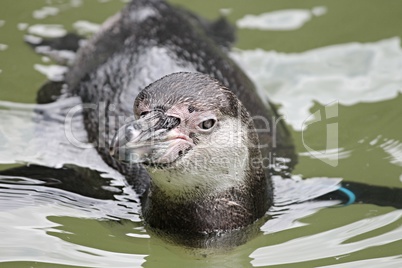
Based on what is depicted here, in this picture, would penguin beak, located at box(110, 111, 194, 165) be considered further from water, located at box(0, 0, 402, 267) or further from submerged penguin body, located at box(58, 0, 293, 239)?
water, located at box(0, 0, 402, 267)

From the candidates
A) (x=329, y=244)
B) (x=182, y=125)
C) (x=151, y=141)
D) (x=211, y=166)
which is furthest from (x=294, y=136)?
(x=151, y=141)

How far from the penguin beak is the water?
810 millimetres

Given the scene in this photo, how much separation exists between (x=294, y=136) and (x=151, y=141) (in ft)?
8.33

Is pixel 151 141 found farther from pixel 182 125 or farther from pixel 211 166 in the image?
pixel 211 166

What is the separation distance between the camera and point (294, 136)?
265 inches

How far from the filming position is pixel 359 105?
23.6 feet

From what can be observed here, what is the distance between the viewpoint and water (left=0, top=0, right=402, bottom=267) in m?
5.01

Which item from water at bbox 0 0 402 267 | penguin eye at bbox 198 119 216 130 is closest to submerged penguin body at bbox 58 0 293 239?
penguin eye at bbox 198 119 216 130

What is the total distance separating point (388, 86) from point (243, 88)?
187 cm

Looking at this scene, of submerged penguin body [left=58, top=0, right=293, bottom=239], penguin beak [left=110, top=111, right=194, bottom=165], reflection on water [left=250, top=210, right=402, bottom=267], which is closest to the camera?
penguin beak [left=110, top=111, right=194, bottom=165]

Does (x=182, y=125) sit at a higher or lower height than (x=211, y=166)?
higher

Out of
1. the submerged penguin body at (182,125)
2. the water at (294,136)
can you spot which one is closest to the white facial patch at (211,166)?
the submerged penguin body at (182,125)

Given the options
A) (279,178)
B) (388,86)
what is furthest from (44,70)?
(388,86)

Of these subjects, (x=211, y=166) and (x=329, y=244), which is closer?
(x=211, y=166)
